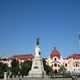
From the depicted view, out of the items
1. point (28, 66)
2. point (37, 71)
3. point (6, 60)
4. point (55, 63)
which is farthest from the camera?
point (6, 60)

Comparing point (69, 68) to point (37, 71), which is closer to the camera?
point (37, 71)

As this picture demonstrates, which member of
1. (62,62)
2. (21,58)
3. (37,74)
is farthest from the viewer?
(21,58)

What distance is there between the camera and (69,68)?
440 ft

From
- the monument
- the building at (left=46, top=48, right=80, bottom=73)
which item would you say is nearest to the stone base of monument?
the monument

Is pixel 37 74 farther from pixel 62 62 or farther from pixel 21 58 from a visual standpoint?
pixel 21 58

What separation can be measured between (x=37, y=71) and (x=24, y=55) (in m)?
78.3

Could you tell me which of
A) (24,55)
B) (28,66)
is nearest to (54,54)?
(24,55)

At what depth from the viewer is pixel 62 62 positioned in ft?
440

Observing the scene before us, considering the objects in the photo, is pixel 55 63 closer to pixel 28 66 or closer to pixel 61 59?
pixel 61 59

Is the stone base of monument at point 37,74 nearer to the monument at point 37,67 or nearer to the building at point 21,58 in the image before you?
the monument at point 37,67

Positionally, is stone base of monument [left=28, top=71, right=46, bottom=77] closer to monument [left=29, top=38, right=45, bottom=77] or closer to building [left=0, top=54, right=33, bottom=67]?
monument [left=29, top=38, right=45, bottom=77]

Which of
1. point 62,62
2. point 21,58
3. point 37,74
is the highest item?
point 21,58

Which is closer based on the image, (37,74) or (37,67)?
(37,74)

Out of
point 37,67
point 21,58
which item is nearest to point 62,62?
point 21,58
